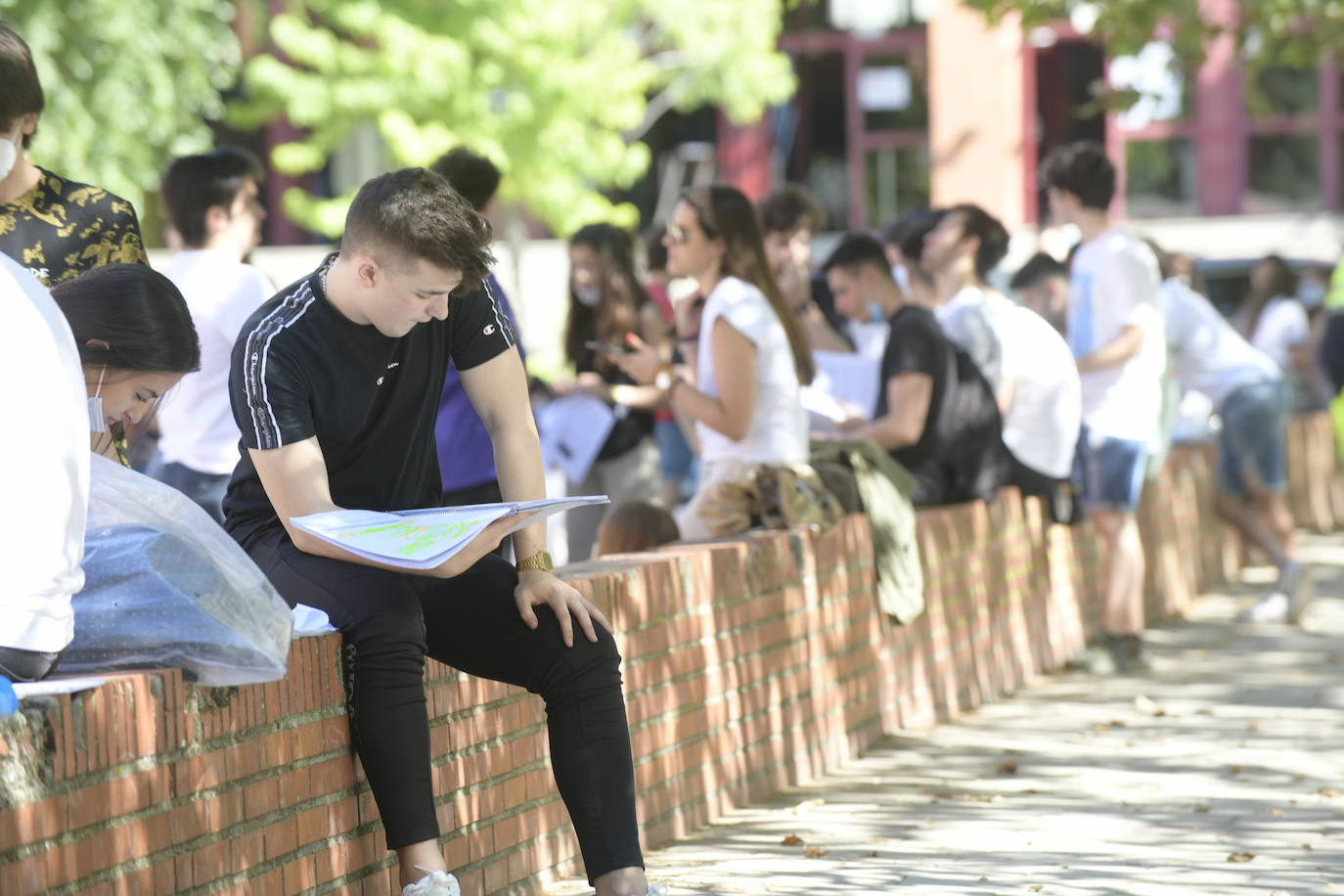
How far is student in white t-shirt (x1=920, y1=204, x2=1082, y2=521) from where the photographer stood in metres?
9.62

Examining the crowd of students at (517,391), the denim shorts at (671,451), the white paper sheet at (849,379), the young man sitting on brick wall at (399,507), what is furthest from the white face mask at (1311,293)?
the young man sitting on brick wall at (399,507)

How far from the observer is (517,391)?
5121 millimetres

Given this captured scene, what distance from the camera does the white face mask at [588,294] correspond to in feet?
31.6

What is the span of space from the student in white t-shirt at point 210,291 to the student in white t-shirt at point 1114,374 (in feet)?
14.7

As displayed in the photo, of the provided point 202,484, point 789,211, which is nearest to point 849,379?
point 789,211

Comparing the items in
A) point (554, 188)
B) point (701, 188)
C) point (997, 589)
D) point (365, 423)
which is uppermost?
point (554, 188)

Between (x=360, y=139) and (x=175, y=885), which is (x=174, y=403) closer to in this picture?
(x=175, y=885)

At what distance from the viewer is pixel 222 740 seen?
419 centimetres

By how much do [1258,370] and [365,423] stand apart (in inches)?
336

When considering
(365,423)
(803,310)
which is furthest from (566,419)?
(365,423)

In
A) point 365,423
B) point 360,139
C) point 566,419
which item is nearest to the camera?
point 365,423

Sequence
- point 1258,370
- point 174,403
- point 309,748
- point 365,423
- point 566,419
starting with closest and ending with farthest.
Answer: point 309,748
point 365,423
point 174,403
point 566,419
point 1258,370

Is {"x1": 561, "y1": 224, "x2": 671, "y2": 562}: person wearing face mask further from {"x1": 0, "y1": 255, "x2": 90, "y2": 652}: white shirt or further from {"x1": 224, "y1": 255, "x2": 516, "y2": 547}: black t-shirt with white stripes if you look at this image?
{"x1": 0, "y1": 255, "x2": 90, "y2": 652}: white shirt

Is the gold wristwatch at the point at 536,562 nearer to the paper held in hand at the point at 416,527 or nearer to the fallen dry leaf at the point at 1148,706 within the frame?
the paper held in hand at the point at 416,527
